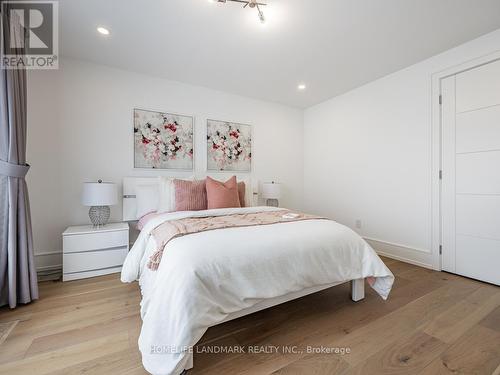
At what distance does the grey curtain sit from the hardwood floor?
0.19 metres

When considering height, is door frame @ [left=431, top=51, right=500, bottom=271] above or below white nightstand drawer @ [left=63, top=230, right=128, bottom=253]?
above

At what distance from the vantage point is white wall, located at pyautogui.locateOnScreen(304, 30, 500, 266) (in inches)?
103

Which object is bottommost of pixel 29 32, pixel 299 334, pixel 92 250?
pixel 299 334

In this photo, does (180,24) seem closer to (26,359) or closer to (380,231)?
(26,359)

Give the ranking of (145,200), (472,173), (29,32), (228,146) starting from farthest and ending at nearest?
(228,146), (145,200), (472,173), (29,32)

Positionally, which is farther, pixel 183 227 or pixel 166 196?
pixel 166 196

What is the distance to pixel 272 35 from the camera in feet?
7.14

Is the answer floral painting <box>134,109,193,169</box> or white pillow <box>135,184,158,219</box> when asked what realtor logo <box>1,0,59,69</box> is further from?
white pillow <box>135,184,158,219</box>

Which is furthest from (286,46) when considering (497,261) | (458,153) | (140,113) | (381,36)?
(497,261)

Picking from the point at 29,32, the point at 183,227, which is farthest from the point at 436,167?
the point at 29,32

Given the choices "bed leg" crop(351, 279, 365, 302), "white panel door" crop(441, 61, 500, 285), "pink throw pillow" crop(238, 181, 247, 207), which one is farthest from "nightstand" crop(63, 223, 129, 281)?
"white panel door" crop(441, 61, 500, 285)

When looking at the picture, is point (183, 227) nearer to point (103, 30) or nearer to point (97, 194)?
point (97, 194)

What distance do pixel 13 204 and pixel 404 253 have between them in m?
4.05

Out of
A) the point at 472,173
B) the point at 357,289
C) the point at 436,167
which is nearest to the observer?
the point at 357,289
